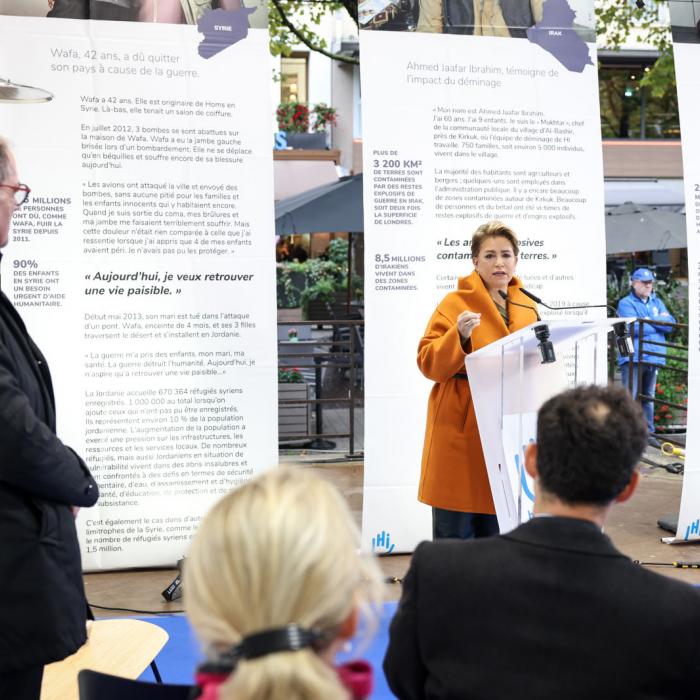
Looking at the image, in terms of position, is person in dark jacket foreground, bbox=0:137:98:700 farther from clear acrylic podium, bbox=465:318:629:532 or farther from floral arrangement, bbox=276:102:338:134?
floral arrangement, bbox=276:102:338:134

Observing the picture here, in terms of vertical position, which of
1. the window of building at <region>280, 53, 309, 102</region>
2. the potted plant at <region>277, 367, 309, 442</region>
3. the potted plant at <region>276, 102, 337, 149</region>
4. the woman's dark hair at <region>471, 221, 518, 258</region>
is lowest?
the potted plant at <region>277, 367, 309, 442</region>

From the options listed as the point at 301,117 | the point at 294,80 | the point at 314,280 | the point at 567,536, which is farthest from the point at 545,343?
the point at 294,80

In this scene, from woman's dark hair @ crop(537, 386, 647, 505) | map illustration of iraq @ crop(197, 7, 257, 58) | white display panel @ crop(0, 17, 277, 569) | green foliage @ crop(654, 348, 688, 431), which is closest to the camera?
woman's dark hair @ crop(537, 386, 647, 505)

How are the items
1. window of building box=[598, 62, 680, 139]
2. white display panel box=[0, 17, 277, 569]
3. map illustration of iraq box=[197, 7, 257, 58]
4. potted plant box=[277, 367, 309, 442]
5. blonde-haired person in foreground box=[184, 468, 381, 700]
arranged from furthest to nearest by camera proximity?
1. window of building box=[598, 62, 680, 139]
2. potted plant box=[277, 367, 309, 442]
3. map illustration of iraq box=[197, 7, 257, 58]
4. white display panel box=[0, 17, 277, 569]
5. blonde-haired person in foreground box=[184, 468, 381, 700]

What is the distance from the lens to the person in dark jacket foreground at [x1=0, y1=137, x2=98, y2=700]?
2193 mm

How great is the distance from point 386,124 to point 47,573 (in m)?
3.32

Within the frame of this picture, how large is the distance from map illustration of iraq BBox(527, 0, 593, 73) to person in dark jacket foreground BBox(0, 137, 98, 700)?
355 cm

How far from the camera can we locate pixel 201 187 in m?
4.75

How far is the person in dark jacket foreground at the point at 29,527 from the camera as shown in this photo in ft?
7.20

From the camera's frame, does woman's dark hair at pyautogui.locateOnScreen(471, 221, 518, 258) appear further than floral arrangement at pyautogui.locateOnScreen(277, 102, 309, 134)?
No

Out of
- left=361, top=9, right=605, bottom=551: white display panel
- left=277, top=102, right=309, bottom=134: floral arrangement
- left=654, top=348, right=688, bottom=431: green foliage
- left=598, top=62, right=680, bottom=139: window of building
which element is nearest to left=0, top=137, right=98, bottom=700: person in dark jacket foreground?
left=361, top=9, right=605, bottom=551: white display panel

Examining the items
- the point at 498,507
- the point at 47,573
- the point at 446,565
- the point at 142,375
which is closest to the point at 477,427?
the point at 498,507

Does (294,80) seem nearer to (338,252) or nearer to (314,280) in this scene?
(338,252)

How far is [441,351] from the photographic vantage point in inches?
151
